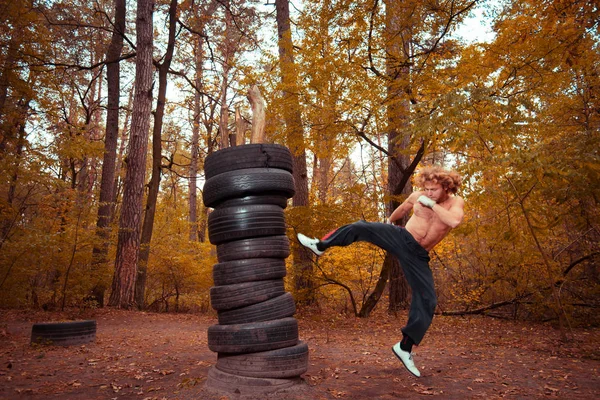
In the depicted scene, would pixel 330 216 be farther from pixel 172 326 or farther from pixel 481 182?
pixel 172 326

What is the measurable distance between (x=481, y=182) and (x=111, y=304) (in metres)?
9.59

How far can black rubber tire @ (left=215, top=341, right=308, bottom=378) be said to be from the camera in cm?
370

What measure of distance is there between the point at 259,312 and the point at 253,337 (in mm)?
224

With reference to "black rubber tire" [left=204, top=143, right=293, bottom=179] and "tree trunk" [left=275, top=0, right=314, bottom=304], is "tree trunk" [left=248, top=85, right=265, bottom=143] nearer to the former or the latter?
"black rubber tire" [left=204, top=143, right=293, bottom=179]

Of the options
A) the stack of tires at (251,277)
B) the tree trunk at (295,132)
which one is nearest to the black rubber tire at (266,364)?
the stack of tires at (251,277)

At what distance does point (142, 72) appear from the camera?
38.7 ft

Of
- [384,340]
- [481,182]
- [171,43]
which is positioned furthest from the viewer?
[171,43]

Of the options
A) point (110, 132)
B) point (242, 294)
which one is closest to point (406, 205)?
point (242, 294)

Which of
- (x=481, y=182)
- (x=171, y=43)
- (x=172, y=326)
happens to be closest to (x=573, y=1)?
(x=481, y=182)

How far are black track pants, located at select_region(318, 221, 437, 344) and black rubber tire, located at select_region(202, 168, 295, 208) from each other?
78 centimetres

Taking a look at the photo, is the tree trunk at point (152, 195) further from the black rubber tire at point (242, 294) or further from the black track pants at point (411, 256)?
the black track pants at point (411, 256)

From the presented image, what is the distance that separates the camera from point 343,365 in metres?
5.30

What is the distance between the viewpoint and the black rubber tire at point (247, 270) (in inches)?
152

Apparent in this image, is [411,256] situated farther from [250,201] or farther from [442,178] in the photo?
[250,201]
